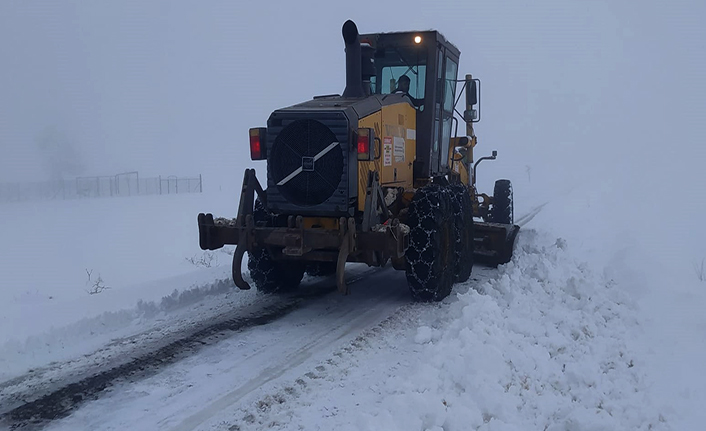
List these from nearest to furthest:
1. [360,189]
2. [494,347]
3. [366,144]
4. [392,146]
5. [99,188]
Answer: [494,347] < [366,144] < [360,189] < [392,146] < [99,188]

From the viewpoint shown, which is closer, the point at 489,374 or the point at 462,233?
the point at 489,374

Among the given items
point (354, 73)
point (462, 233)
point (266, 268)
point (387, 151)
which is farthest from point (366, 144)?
point (462, 233)

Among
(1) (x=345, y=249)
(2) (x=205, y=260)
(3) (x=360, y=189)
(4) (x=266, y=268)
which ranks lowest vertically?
(2) (x=205, y=260)

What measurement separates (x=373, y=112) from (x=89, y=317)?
3.94 m

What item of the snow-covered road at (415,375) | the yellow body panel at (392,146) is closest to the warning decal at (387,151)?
the yellow body panel at (392,146)

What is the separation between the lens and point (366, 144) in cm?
681

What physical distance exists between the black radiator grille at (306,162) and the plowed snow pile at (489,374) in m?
1.74

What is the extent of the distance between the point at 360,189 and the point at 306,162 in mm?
705

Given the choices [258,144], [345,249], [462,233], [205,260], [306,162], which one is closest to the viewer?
[345,249]

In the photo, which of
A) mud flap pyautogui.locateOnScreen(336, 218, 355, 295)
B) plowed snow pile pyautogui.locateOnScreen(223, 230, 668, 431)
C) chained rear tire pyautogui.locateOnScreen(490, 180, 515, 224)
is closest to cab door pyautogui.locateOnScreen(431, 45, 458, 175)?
plowed snow pile pyautogui.locateOnScreen(223, 230, 668, 431)

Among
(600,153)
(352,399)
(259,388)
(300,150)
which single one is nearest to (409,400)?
(352,399)

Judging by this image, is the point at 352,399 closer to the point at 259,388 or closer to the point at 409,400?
the point at 409,400

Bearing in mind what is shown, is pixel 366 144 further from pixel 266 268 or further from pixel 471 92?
pixel 471 92

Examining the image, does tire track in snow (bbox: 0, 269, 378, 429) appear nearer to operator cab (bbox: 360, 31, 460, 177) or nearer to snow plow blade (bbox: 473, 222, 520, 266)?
operator cab (bbox: 360, 31, 460, 177)
